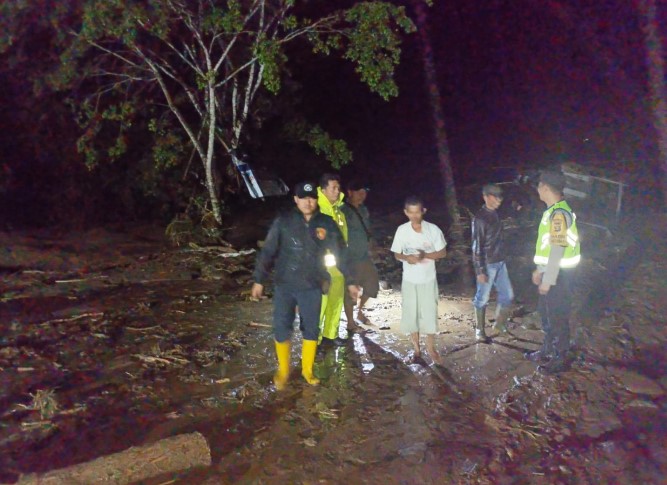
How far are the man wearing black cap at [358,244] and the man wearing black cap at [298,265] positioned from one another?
118 centimetres

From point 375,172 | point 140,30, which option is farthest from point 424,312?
point 375,172

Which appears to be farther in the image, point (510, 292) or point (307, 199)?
point (510, 292)

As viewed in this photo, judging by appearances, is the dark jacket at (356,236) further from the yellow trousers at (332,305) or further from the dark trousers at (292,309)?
the dark trousers at (292,309)

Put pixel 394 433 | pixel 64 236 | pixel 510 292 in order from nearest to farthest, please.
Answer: pixel 394 433
pixel 510 292
pixel 64 236

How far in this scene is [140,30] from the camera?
1189 centimetres

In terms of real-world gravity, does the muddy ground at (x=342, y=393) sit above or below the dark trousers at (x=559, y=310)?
below

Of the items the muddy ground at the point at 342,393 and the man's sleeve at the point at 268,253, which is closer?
the muddy ground at the point at 342,393

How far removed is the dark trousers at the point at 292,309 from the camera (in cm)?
532

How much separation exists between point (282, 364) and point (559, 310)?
2.61 metres

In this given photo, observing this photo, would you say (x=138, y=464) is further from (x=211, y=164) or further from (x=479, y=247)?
(x=211, y=164)

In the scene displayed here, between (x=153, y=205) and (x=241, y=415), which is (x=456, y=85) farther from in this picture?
(x=241, y=415)

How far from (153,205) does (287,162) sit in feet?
17.5

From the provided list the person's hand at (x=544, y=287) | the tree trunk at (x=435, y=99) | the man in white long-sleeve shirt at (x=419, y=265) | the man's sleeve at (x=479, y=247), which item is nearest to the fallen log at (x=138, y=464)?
the man in white long-sleeve shirt at (x=419, y=265)

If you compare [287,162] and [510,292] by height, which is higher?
[287,162]
